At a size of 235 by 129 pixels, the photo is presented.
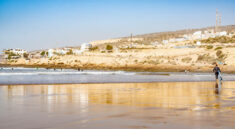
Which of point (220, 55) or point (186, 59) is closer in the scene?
point (220, 55)

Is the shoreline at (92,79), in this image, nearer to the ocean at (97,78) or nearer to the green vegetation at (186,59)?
the ocean at (97,78)

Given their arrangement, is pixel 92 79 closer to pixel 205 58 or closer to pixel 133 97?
pixel 133 97

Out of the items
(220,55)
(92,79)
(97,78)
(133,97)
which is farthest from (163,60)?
(133,97)

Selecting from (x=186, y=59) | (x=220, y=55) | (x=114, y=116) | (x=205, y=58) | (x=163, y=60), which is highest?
(x=220, y=55)

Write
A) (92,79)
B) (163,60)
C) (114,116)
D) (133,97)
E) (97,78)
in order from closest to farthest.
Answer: (114,116) → (133,97) → (92,79) → (97,78) → (163,60)

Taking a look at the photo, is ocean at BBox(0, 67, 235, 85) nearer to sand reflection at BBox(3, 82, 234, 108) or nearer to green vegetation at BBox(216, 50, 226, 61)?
sand reflection at BBox(3, 82, 234, 108)

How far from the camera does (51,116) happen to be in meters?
8.79

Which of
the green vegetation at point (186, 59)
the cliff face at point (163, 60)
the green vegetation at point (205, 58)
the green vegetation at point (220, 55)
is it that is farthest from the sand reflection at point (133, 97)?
the green vegetation at point (186, 59)

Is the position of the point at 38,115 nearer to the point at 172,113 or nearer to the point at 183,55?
the point at 172,113

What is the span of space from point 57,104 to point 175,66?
54292 millimetres

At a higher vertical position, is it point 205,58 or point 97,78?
point 205,58

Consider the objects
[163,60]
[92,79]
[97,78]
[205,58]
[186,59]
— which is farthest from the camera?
[186,59]

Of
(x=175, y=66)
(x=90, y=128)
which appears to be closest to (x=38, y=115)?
(x=90, y=128)

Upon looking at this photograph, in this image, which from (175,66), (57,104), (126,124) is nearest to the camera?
(126,124)
